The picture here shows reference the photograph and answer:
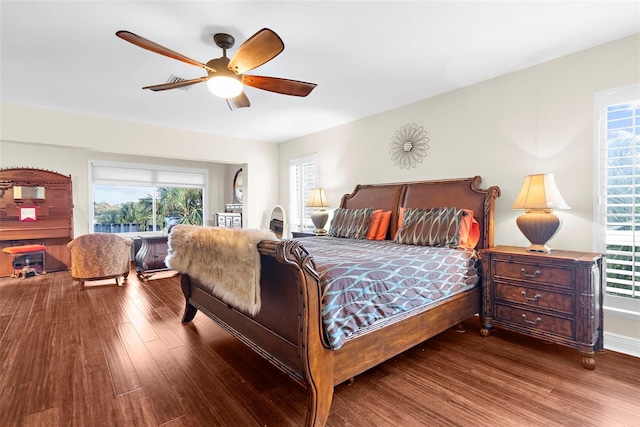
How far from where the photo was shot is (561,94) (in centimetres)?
280

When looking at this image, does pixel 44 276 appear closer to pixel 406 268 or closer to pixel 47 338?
pixel 47 338

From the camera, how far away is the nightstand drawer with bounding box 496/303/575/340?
228 centimetres

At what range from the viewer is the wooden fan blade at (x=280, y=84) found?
252 cm

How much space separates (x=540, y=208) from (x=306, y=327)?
2326 millimetres

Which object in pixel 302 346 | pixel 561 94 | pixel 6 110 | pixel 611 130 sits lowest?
pixel 302 346

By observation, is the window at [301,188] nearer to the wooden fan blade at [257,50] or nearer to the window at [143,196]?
the window at [143,196]

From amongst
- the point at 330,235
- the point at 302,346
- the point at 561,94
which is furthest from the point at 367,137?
the point at 302,346

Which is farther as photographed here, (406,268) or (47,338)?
(47,338)

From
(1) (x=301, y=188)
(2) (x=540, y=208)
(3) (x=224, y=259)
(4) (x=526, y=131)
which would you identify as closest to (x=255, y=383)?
(3) (x=224, y=259)

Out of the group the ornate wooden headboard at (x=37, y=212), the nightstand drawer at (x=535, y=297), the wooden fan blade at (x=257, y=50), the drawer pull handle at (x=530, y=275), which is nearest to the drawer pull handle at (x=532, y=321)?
the nightstand drawer at (x=535, y=297)

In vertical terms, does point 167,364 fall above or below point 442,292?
below

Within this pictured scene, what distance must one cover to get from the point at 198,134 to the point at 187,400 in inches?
183

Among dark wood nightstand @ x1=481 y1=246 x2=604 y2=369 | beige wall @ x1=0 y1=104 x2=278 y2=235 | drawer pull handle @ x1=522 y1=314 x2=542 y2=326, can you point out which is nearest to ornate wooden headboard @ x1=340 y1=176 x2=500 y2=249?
dark wood nightstand @ x1=481 y1=246 x2=604 y2=369

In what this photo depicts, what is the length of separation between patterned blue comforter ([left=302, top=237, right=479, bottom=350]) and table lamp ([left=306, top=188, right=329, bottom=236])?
2260mm
